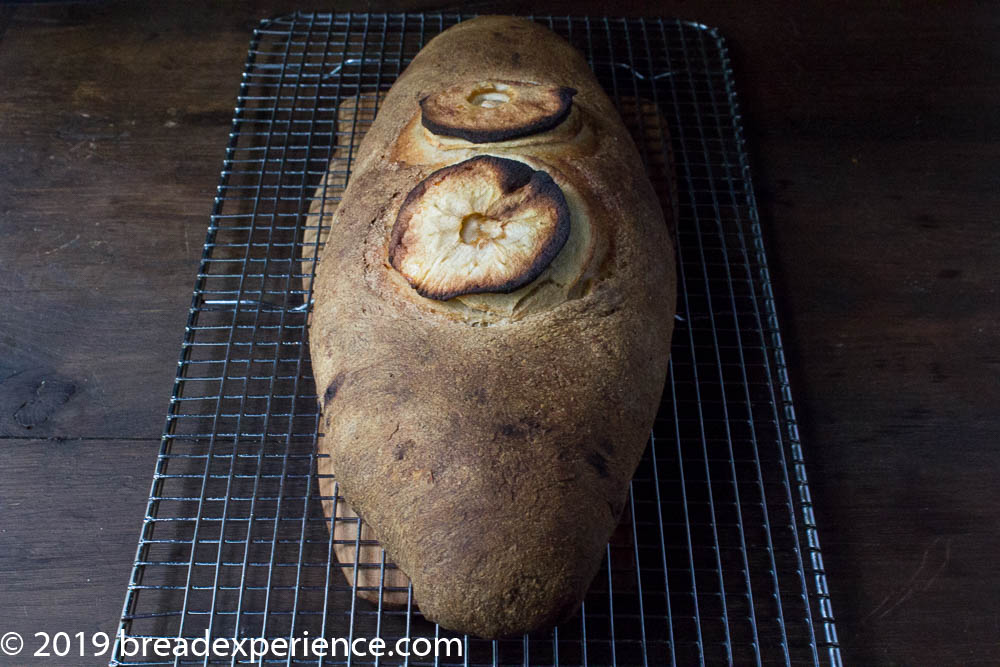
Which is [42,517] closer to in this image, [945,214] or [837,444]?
[837,444]

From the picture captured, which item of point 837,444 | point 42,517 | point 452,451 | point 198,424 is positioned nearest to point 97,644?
point 42,517

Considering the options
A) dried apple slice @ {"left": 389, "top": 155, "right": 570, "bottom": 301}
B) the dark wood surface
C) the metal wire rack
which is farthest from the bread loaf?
the dark wood surface

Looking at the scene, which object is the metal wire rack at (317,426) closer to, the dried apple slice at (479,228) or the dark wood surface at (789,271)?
the dark wood surface at (789,271)

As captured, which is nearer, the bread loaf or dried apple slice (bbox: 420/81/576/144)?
the bread loaf

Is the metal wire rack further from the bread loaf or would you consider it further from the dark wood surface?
the bread loaf

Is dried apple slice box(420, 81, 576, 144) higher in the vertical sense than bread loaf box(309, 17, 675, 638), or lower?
higher

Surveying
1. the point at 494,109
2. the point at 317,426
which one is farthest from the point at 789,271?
the point at 317,426

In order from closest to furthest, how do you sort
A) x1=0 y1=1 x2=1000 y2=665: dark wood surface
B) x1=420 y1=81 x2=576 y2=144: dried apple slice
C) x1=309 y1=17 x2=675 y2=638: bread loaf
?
x1=309 y1=17 x2=675 y2=638: bread loaf, x1=420 y1=81 x2=576 y2=144: dried apple slice, x1=0 y1=1 x2=1000 y2=665: dark wood surface
